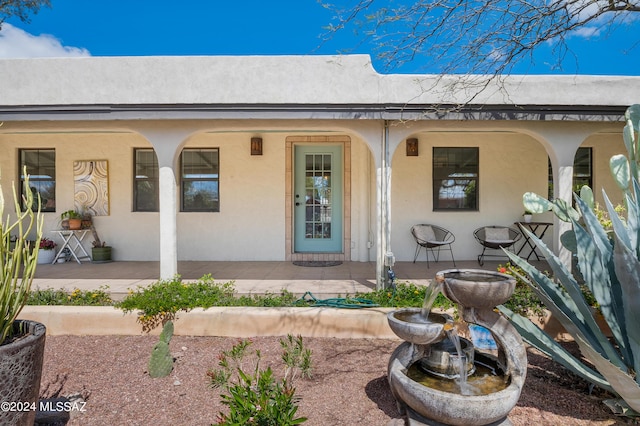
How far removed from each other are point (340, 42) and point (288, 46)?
1971 millimetres

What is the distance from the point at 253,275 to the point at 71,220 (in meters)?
4.04

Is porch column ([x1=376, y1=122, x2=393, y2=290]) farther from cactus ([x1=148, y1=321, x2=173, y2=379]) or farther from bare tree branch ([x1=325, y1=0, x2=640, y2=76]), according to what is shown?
cactus ([x1=148, y1=321, x2=173, y2=379])

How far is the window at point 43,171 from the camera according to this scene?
7.43 meters

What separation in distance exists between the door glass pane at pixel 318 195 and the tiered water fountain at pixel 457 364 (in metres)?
4.83

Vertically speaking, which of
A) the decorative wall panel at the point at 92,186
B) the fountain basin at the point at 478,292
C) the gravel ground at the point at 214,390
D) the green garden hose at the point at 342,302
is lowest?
the gravel ground at the point at 214,390

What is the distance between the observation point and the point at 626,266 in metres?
2.12

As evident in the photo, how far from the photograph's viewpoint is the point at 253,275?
19.4 ft

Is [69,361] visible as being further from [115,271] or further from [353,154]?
[353,154]

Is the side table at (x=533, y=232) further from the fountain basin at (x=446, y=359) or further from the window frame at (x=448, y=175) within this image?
the fountain basin at (x=446, y=359)

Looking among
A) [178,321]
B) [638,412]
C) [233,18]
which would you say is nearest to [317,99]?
[233,18]

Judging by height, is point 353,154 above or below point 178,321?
above

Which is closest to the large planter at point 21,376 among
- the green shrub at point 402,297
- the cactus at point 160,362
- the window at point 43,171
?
the cactus at point 160,362

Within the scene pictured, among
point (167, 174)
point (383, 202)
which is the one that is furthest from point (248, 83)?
point (383, 202)

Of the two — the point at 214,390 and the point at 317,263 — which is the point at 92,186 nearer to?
A: the point at 317,263
